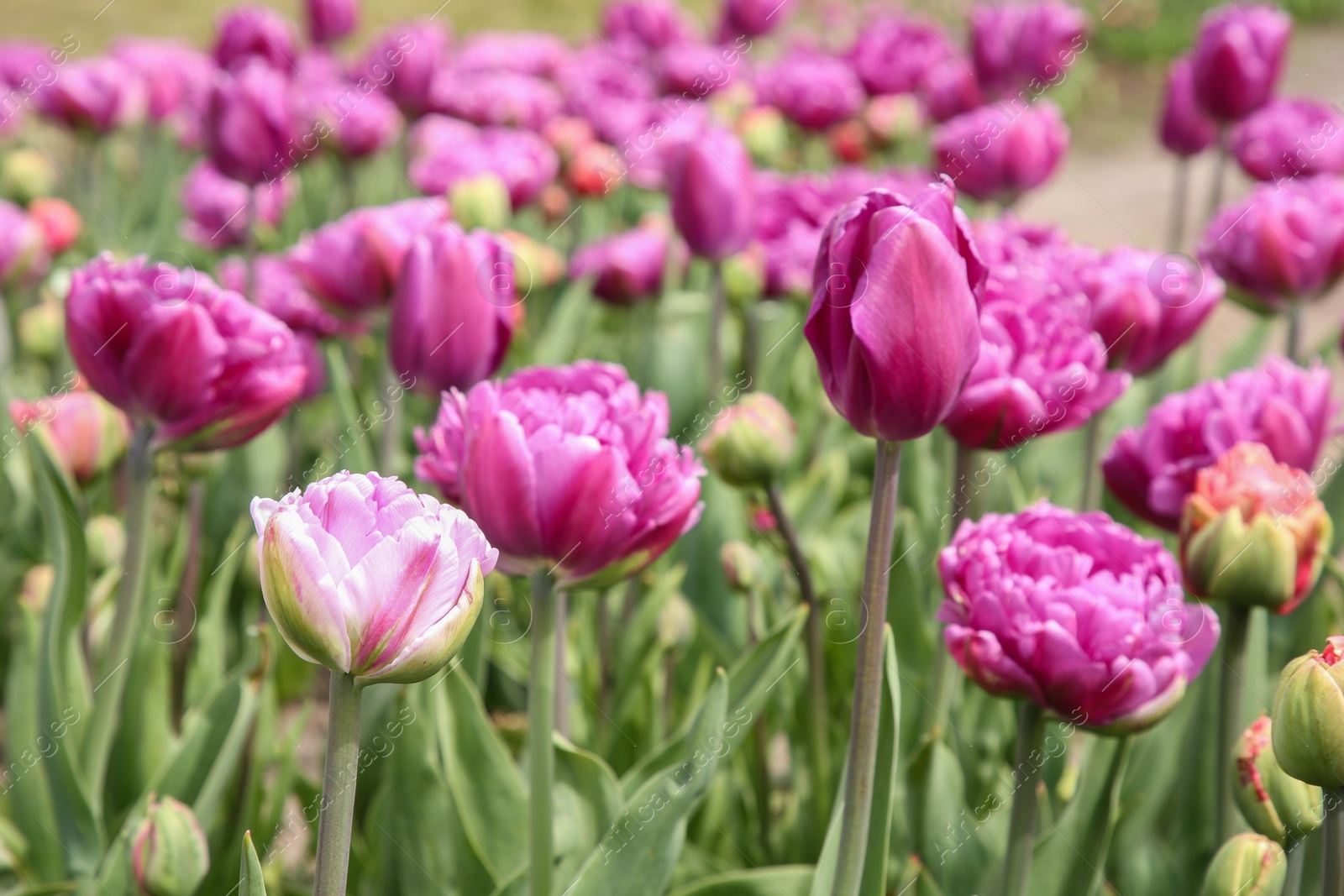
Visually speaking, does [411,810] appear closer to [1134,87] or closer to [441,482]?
[441,482]

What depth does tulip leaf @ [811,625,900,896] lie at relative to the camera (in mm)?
830

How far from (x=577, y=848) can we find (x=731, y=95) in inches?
103

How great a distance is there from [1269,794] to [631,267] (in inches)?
55.7

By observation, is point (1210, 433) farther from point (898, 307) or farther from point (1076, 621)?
point (898, 307)

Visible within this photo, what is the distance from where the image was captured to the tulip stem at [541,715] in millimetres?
867

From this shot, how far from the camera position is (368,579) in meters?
0.60

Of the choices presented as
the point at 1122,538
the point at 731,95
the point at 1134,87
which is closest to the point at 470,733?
the point at 1122,538

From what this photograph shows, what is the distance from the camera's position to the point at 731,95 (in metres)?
3.36

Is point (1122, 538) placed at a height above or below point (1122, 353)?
above

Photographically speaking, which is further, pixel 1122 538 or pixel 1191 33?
pixel 1191 33

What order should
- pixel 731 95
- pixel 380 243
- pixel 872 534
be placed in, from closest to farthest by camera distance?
pixel 872 534
pixel 380 243
pixel 731 95

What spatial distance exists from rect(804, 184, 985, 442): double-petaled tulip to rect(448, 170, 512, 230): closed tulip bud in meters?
1.38

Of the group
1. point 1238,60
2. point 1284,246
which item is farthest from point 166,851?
point 1238,60

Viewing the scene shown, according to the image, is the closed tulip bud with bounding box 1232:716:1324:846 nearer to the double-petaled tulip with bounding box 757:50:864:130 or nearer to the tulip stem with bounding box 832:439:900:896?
the tulip stem with bounding box 832:439:900:896
